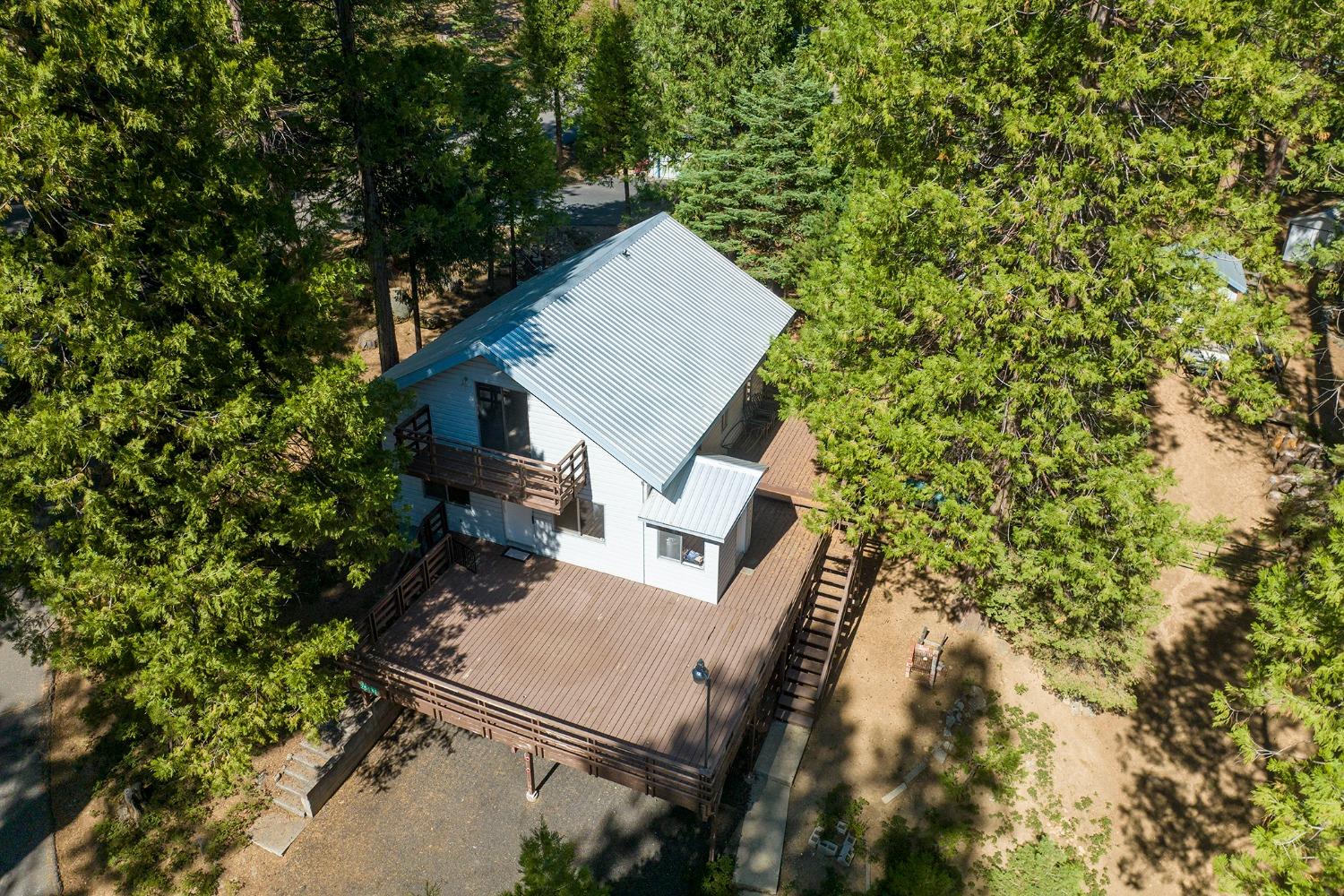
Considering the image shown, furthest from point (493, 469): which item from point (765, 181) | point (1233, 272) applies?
point (1233, 272)

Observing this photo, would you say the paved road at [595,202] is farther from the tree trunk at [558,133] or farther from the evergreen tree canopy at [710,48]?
the evergreen tree canopy at [710,48]

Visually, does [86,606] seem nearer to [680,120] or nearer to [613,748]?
[613,748]

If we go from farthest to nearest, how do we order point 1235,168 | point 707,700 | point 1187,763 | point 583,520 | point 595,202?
1. point 595,202
2. point 583,520
3. point 1187,763
4. point 1235,168
5. point 707,700

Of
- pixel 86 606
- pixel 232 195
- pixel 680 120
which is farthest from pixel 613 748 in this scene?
pixel 680 120

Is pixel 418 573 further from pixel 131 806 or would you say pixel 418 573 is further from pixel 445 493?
pixel 131 806

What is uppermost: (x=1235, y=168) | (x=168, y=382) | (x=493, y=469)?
(x=1235, y=168)

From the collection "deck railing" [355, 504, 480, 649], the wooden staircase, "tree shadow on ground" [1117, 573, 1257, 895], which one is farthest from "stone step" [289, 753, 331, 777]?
"tree shadow on ground" [1117, 573, 1257, 895]

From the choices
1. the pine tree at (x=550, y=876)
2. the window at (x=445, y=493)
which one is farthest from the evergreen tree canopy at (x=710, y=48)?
the pine tree at (x=550, y=876)
